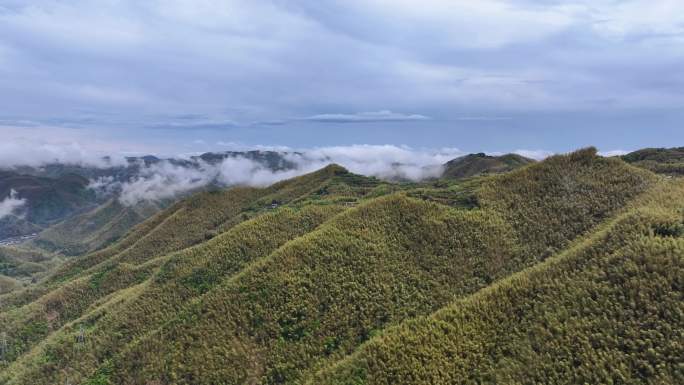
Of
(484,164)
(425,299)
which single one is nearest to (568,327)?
(425,299)

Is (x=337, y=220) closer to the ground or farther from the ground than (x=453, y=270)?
farther from the ground

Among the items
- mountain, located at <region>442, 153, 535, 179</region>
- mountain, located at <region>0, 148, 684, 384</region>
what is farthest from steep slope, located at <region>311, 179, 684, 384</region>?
mountain, located at <region>442, 153, 535, 179</region>

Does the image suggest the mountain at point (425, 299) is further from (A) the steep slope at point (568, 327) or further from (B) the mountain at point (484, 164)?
(B) the mountain at point (484, 164)

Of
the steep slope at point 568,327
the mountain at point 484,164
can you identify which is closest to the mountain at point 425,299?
the steep slope at point 568,327

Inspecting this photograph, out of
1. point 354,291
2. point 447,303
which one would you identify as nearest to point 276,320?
point 354,291

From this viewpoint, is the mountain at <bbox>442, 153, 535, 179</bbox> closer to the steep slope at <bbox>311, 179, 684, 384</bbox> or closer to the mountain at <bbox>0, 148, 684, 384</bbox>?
the mountain at <bbox>0, 148, 684, 384</bbox>

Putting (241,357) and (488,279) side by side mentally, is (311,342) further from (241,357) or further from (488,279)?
(488,279)
